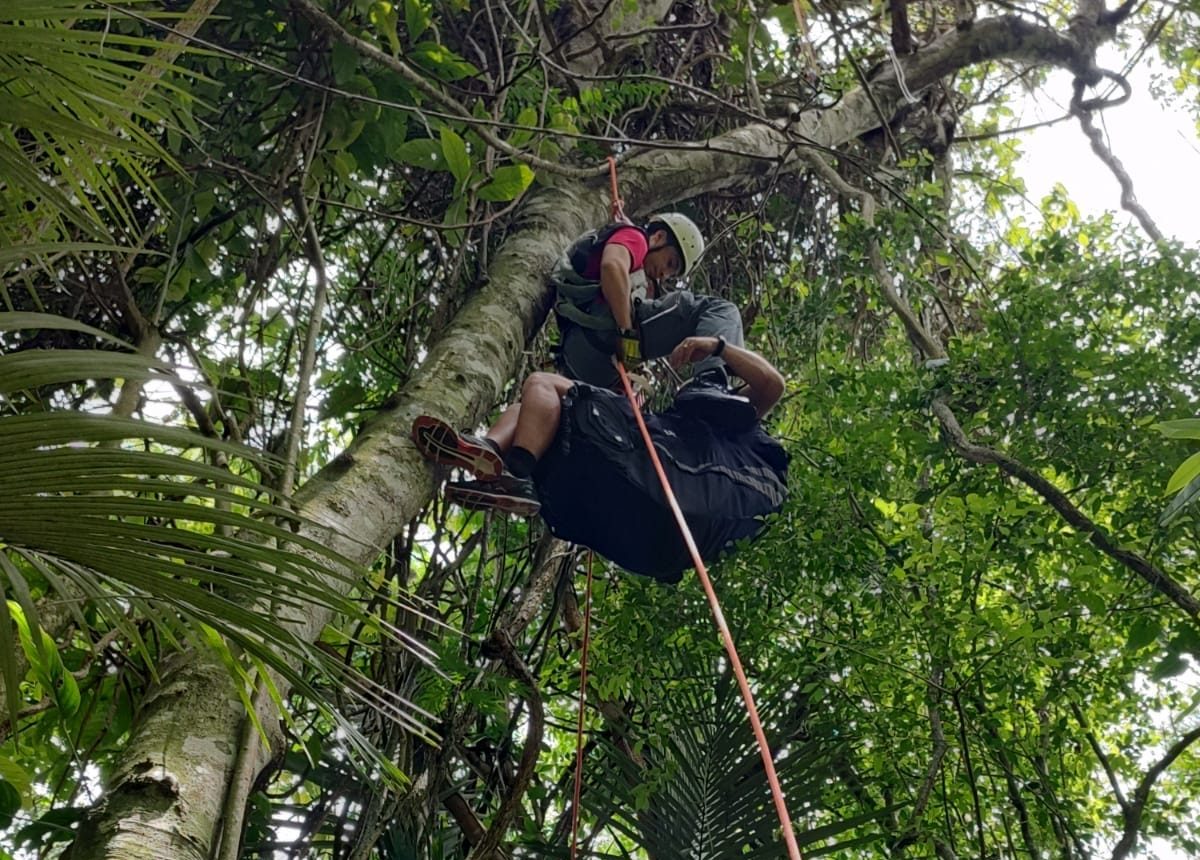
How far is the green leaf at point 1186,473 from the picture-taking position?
1166 mm

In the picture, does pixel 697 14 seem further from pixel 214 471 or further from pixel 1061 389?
pixel 214 471

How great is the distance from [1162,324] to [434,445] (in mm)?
1647

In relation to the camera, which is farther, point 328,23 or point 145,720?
point 328,23

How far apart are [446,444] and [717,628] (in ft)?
2.58

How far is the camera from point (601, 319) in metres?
3.15

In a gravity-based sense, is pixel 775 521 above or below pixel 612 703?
above

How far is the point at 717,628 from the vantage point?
2.56m

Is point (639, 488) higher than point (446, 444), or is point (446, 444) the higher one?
point (639, 488)

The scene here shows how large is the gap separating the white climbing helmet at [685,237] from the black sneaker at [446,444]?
1.30 meters

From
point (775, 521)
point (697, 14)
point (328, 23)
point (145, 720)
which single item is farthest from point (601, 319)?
point (697, 14)

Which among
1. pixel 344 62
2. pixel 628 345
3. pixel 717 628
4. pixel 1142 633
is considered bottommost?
pixel 1142 633

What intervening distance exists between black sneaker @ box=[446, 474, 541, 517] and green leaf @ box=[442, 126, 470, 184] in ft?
2.65

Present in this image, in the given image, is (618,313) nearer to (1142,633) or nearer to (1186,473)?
(1142,633)

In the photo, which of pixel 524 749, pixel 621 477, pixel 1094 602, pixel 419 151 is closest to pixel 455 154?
pixel 419 151
